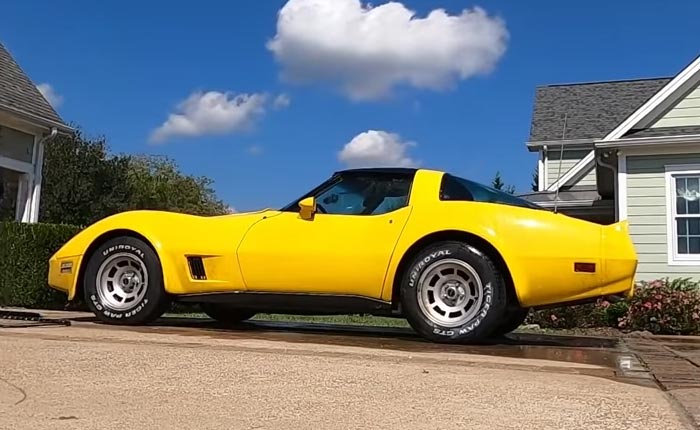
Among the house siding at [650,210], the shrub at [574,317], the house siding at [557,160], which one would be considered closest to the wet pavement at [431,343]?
the shrub at [574,317]

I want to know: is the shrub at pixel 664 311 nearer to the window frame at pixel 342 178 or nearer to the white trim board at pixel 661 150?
the white trim board at pixel 661 150

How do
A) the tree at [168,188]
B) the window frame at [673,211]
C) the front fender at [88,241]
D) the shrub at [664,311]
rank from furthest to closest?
the tree at [168,188]
the window frame at [673,211]
the shrub at [664,311]
the front fender at [88,241]

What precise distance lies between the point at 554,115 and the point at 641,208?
9.56m

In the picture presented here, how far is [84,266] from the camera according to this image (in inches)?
265

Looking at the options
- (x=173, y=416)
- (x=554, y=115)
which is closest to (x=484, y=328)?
(x=173, y=416)

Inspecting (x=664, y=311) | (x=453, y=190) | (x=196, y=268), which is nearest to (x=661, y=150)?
(x=664, y=311)

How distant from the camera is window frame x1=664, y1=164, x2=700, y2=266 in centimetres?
1209

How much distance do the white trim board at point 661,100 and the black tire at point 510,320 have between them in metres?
6.61

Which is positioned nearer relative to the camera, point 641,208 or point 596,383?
point 596,383

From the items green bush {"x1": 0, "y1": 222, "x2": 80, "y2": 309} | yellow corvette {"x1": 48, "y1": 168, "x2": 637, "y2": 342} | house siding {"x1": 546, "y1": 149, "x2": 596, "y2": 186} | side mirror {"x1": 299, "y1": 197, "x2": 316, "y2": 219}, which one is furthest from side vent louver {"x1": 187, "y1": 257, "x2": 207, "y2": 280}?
house siding {"x1": 546, "y1": 149, "x2": 596, "y2": 186}

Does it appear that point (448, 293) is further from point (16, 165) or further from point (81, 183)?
point (81, 183)

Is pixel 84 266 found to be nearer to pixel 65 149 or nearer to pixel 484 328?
pixel 484 328

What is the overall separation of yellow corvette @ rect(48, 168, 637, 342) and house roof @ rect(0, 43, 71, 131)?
25.0ft

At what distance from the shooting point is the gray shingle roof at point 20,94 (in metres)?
13.4
